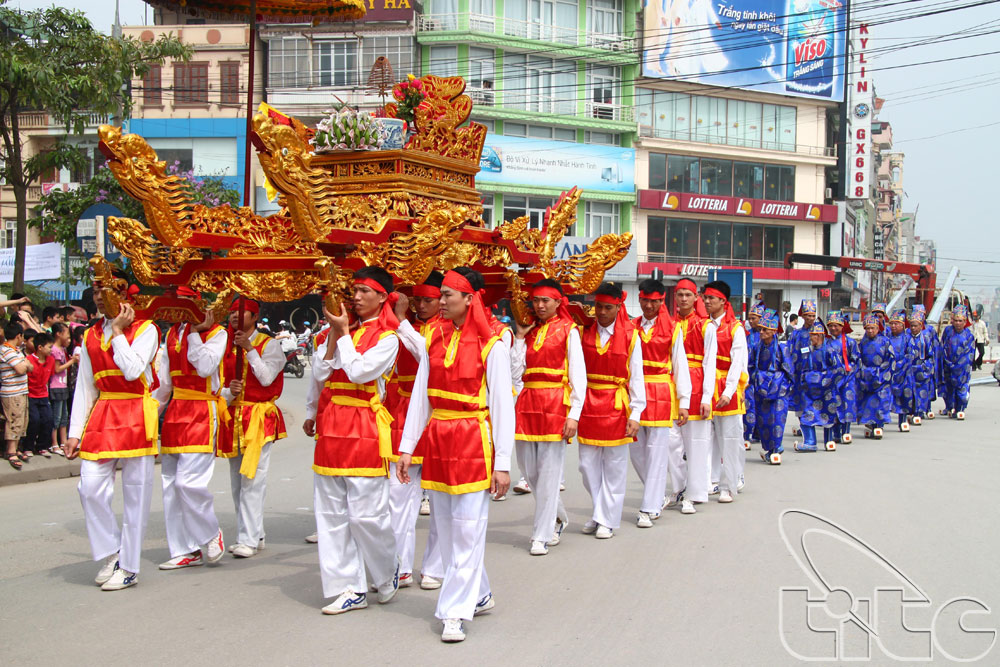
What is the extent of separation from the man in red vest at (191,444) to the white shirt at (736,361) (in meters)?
5.18

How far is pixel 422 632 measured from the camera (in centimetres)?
547

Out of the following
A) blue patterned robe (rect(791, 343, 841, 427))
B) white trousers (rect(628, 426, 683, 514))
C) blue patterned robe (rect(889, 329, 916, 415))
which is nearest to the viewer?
white trousers (rect(628, 426, 683, 514))

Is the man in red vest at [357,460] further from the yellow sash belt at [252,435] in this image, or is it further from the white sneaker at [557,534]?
the white sneaker at [557,534]

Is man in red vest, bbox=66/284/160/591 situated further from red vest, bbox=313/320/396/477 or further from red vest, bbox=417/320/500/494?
red vest, bbox=417/320/500/494

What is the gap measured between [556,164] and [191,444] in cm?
3202

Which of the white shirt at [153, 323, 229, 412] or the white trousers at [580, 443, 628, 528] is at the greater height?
the white shirt at [153, 323, 229, 412]

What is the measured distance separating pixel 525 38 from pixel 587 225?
7.87m

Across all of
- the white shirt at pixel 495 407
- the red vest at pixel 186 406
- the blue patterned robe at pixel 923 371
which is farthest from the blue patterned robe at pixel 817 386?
the red vest at pixel 186 406

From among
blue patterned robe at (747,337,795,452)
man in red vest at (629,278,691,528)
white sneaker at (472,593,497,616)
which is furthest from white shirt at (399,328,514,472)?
blue patterned robe at (747,337,795,452)

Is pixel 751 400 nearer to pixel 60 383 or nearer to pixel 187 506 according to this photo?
pixel 187 506

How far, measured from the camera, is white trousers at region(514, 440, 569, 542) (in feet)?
25.0

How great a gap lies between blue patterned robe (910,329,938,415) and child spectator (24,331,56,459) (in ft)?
45.7

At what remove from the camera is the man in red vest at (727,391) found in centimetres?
983

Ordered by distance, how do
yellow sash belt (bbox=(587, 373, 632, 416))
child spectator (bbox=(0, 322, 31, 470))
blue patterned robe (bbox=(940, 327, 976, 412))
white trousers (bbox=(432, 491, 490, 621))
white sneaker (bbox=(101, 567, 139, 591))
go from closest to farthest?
white trousers (bbox=(432, 491, 490, 621)) → white sneaker (bbox=(101, 567, 139, 591)) → yellow sash belt (bbox=(587, 373, 632, 416)) → child spectator (bbox=(0, 322, 31, 470)) → blue patterned robe (bbox=(940, 327, 976, 412))
